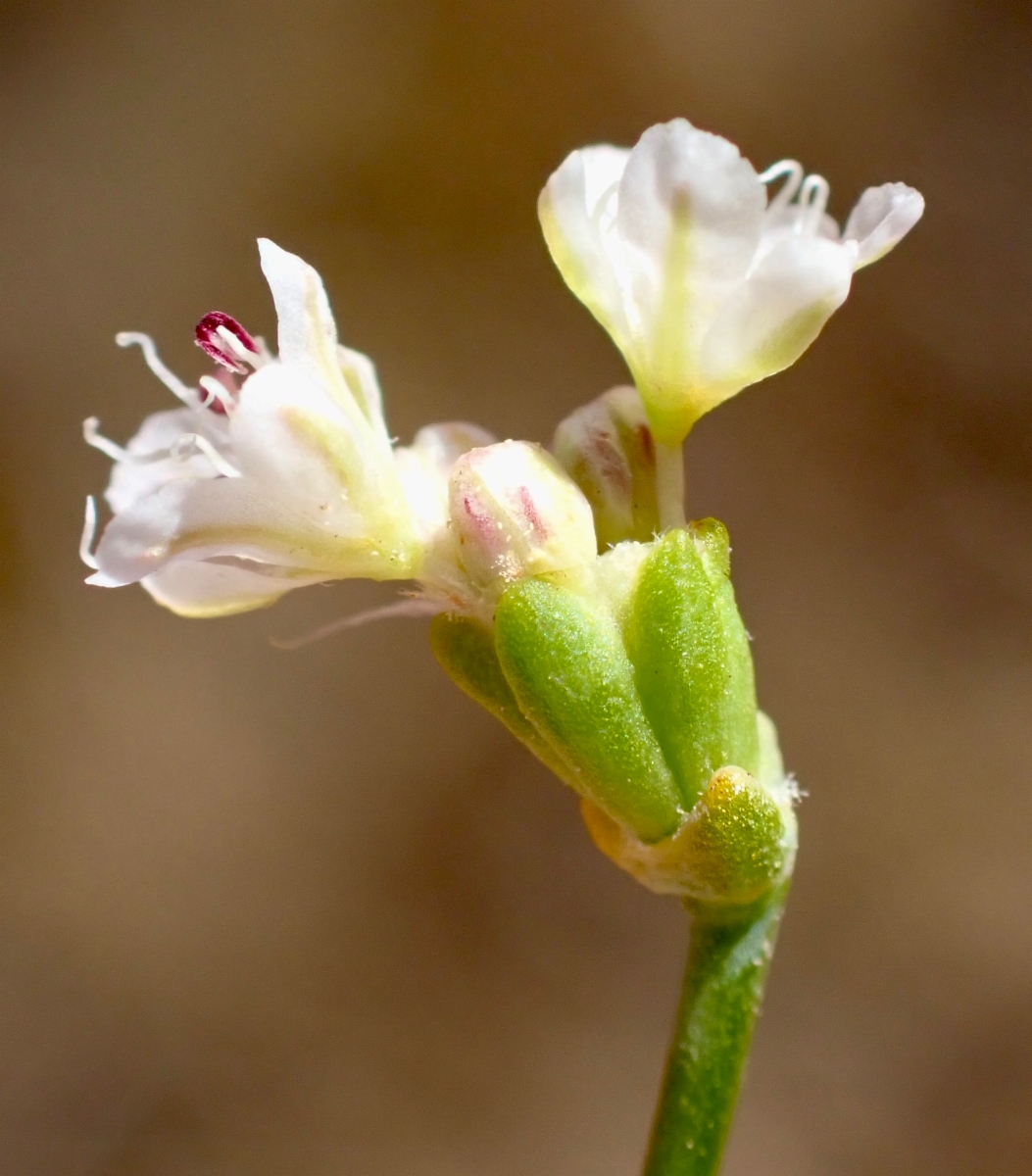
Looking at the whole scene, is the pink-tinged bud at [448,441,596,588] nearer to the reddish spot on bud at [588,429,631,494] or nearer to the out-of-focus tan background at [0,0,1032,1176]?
the reddish spot on bud at [588,429,631,494]

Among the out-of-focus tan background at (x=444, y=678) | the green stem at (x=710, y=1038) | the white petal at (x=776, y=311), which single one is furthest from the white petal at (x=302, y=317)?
the out-of-focus tan background at (x=444, y=678)

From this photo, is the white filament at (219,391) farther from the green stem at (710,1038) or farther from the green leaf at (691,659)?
the green stem at (710,1038)

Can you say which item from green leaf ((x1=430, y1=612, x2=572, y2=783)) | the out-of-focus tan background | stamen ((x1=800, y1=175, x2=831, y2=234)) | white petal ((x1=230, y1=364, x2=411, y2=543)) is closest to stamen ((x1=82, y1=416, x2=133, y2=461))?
white petal ((x1=230, y1=364, x2=411, y2=543))

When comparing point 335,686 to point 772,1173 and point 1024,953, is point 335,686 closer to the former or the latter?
point 772,1173

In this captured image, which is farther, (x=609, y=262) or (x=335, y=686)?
(x=335, y=686)

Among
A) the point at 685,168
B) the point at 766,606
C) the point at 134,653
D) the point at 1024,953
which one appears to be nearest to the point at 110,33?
the point at 134,653
